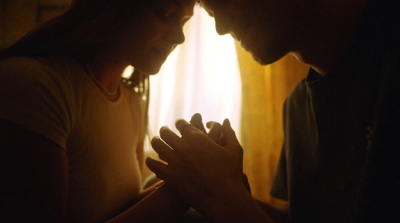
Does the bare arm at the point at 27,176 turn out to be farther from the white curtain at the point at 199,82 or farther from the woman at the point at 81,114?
the white curtain at the point at 199,82

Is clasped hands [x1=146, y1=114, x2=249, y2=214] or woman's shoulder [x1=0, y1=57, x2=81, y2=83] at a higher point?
woman's shoulder [x1=0, y1=57, x2=81, y2=83]

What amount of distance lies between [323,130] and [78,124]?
0.72 m

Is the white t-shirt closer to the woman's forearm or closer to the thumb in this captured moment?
the woman's forearm

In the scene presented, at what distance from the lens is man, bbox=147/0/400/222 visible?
54 centimetres

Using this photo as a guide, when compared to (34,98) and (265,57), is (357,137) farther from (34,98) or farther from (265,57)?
(34,98)

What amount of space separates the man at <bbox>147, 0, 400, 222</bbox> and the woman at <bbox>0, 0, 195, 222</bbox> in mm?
133

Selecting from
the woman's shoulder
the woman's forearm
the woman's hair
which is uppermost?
the woman's hair

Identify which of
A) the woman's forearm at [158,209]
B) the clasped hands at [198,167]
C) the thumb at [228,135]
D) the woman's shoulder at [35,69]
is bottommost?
the woman's forearm at [158,209]

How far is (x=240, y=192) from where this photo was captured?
58 centimetres

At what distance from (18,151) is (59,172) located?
0.09 m

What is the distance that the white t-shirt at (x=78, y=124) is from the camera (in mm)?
532

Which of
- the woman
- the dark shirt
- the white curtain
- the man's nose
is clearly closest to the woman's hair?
the woman

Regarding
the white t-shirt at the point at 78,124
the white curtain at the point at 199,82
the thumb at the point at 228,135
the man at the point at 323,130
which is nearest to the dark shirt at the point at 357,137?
the man at the point at 323,130

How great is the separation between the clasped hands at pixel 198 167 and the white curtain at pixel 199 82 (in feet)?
4.43
